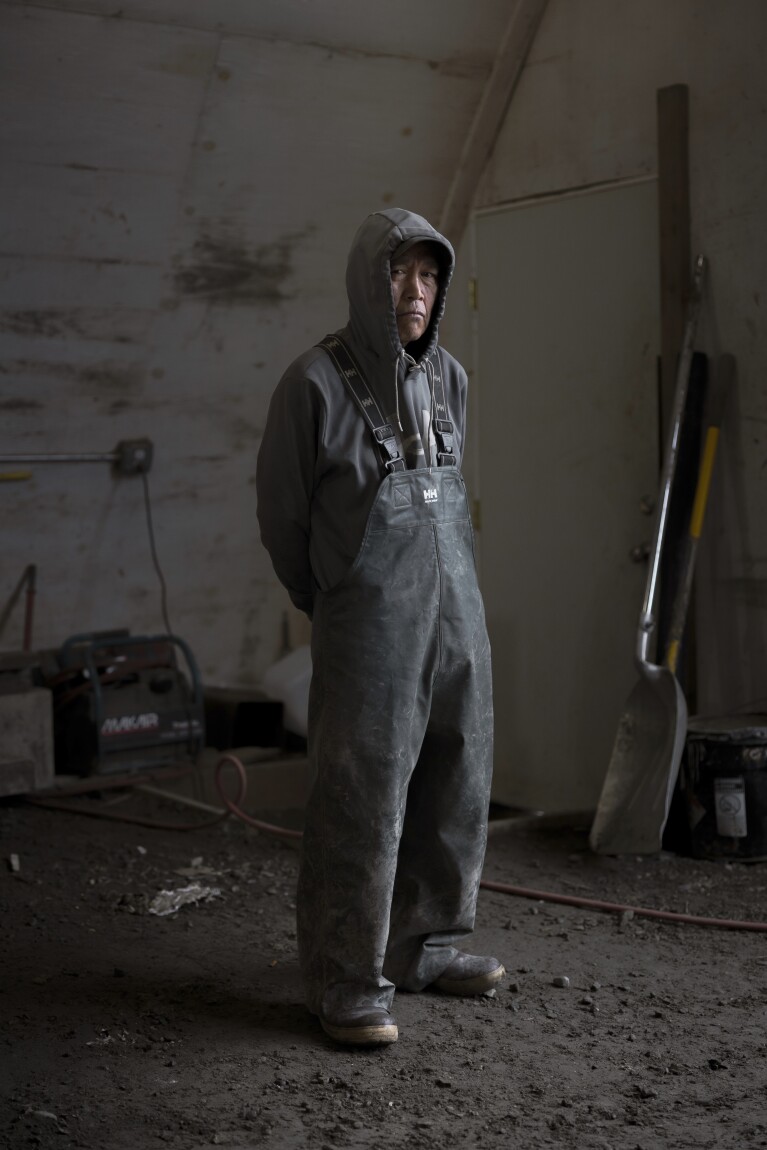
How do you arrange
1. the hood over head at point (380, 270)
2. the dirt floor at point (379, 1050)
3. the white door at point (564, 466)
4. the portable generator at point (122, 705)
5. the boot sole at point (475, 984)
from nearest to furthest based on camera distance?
the dirt floor at point (379, 1050), the hood over head at point (380, 270), the boot sole at point (475, 984), the white door at point (564, 466), the portable generator at point (122, 705)

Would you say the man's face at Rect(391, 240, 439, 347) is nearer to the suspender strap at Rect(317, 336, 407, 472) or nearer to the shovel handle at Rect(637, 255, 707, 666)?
the suspender strap at Rect(317, 336, 407, 472)

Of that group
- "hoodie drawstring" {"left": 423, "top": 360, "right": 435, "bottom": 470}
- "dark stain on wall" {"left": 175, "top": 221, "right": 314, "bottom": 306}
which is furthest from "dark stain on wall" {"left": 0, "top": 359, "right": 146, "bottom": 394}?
"hoodie drawstring" {"left": 423, "top": 360, "right": 435, "bottom": 470}

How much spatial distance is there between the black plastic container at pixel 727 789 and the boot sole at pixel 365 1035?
1.58 metres

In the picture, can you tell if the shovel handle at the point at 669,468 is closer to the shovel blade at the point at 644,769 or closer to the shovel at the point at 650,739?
the shovel at the point at 650,739

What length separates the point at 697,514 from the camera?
410 centimetres

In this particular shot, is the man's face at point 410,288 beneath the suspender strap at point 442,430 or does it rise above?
above

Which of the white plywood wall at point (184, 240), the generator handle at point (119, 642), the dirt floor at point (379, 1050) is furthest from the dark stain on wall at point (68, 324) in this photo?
the dirt floor at point (379, 1050)

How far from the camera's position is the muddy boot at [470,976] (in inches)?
118

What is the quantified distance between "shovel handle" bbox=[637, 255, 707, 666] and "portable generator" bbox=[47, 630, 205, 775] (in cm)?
179

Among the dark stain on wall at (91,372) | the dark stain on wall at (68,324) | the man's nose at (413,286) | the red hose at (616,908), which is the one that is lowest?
the red hose at (616,908)

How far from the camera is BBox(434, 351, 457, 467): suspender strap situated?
9.24 feet

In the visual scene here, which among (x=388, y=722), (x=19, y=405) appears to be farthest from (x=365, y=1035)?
(x=19, y=405)

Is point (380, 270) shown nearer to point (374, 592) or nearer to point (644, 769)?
point (374, 592)

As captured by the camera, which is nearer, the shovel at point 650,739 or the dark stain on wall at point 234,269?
the shovel at point 650,739
